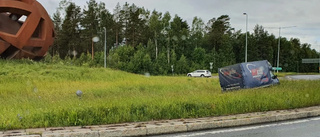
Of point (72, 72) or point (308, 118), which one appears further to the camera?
point (72, 72)

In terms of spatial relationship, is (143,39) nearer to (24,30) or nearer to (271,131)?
(24,30)

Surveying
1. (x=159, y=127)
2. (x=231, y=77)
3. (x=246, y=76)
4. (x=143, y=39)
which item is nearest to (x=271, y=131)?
(x=159, y=127)

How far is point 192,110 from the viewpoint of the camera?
7441 mm

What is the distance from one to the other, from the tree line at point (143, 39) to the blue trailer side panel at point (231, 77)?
38.4 meters

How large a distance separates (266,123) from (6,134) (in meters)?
5.84

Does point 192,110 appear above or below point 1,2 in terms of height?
below

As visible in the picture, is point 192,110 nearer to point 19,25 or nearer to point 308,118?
point 308,118

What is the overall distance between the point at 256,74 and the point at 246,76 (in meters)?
0.65

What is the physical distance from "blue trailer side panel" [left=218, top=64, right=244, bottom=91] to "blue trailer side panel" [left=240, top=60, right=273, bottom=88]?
0.25 m

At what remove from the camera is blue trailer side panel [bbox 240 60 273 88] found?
541 inches

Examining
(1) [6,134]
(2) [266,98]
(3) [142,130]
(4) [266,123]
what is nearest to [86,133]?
(3) [142,130]

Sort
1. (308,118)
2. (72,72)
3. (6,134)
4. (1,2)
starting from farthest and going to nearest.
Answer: (1,2)
(72,72)
(308,118)
(6,134)

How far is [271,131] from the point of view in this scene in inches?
250

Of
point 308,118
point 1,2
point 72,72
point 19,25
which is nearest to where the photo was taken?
point 308,118
